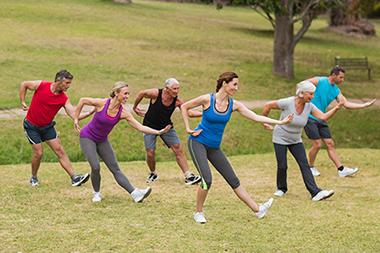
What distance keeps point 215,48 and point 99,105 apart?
23033 millimetres

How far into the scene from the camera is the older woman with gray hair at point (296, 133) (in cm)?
1048

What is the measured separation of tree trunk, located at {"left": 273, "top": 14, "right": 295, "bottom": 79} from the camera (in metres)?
27.0

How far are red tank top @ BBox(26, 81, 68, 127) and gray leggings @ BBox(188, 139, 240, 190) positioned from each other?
2.66 meters

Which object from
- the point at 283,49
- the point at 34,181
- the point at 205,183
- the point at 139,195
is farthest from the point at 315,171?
the point at 283,49

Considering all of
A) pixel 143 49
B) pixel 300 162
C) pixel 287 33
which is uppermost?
pixel 300 162

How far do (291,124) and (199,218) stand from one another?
238cm

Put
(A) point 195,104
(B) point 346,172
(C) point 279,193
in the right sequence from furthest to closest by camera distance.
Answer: (B) point 346,172
(C) point 279,193
(A) point 195,104

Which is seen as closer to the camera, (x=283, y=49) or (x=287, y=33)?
(x=287, y=33)

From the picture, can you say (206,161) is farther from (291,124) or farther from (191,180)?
(191,180)

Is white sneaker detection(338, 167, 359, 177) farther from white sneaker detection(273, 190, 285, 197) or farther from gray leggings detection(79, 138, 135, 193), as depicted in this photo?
gray leggings detection(79, 138, 135, 193)

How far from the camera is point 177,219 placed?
9.32 metres

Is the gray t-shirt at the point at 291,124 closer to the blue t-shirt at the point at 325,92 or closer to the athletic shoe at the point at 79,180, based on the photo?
the blue t-shirt at the point at 325,92

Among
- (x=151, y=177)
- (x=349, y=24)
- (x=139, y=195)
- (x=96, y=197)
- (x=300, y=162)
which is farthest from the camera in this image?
(x=349, y=24)

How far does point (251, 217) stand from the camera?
9.52m
